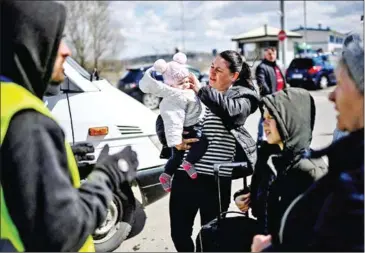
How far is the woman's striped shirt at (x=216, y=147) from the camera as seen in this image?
3.00 m

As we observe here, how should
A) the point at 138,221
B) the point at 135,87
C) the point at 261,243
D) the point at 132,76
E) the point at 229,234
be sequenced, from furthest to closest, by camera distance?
1. the point at 132,76
2. the point at 135,87
3. the point at 138,221
4. the point at 229,234
5. the point at 261,243

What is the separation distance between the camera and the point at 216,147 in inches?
119

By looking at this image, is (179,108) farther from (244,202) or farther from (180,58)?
(244,202)

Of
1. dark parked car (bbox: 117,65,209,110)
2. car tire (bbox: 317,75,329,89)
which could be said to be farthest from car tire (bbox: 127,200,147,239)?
car tire (bbox: 317,75,329,89)

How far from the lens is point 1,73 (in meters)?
1.54

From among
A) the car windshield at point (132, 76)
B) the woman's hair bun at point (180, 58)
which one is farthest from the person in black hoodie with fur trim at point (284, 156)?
the car windshield at point (132, 76)

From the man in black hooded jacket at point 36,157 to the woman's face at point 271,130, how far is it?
37.4 inches

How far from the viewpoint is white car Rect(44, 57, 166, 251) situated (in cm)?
402

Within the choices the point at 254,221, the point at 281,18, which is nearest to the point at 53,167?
the point at 254,221

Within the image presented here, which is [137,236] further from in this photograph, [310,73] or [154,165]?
[310,73]

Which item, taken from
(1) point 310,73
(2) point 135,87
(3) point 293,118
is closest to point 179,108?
(3) point 293,118

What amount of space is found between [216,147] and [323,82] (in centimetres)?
1928

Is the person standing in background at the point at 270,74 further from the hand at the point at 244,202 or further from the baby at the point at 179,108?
the hand at the point at 244,202

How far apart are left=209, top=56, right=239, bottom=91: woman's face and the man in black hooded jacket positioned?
1.60 m
